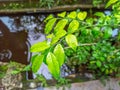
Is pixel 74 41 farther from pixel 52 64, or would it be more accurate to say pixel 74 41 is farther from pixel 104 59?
pixel 104 59

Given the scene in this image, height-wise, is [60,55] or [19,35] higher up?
[19,35]

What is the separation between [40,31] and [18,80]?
1768 mm

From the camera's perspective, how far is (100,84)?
9.39ft

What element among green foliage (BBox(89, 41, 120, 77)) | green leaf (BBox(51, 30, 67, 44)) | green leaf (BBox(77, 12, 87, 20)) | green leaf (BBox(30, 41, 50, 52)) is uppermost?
green leaf (BBox(77, 12, 87, 20))

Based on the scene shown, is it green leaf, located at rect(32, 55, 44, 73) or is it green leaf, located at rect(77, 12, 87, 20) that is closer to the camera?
green leaf, located at rect(32, 55, 44, 73)

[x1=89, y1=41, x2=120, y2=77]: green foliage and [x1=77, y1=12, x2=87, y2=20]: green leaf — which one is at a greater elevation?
[x1=77, y1=12, x2=87, y2=20]: green leaf

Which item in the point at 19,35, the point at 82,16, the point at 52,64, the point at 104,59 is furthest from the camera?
the point at 19,35

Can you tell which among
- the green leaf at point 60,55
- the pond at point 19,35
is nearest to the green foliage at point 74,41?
the green leaf at point 60,55

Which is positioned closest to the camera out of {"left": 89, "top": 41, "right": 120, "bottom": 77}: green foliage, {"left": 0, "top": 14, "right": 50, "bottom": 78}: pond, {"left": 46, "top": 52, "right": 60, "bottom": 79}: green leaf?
{"left": 46, "top": 52, "right": 60, "bottom": 79}: green leaf

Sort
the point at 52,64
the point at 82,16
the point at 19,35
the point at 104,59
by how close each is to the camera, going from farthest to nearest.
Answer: the point at 19,35, the point at 104,59, the point at 82,16, the point at 52,64

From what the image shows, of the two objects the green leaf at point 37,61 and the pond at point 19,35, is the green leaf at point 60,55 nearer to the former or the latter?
the green leaf at point 37,61

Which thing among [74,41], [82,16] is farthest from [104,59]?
[74,41]

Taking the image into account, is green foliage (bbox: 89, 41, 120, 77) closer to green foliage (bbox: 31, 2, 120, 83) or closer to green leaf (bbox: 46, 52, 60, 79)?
green foliage (bbox: 31, 2, 120, 83)

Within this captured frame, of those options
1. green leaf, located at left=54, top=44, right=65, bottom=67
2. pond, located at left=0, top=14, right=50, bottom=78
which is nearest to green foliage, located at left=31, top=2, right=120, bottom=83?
green leaf, located at left=54, top=44, right=65, bottom=67
